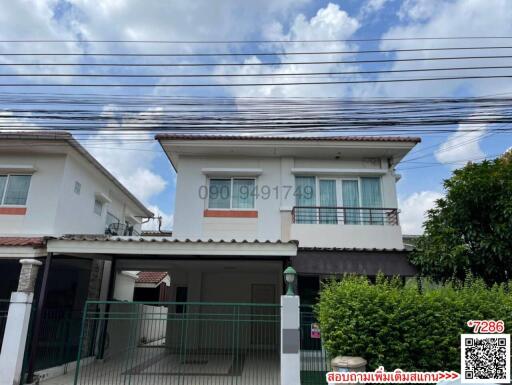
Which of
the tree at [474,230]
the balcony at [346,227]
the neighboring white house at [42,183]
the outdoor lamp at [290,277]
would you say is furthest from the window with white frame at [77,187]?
the tree at [474,230]

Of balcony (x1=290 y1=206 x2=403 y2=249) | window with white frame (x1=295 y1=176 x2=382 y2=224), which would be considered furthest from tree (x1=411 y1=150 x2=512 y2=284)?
window with white frame (x1=295 y1=176 x2=382 y2=224)

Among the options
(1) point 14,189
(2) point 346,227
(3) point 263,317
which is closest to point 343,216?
(2) point 346,227

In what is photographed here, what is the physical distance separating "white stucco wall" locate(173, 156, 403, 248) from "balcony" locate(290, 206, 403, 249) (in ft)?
0.10

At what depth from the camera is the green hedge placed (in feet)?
20.7

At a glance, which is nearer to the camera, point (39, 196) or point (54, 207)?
point (54, 207)

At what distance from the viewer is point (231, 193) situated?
1234 cm

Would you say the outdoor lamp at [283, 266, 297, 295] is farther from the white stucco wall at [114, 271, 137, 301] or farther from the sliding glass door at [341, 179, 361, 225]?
the white stucco wall at [114, 271, 137, 301]

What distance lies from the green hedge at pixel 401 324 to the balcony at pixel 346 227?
4498mm

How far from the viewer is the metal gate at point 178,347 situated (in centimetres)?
859

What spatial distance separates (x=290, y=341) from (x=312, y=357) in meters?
1.01

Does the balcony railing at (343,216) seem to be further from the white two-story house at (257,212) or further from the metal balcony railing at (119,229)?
the metal balcony railing at (119,229)

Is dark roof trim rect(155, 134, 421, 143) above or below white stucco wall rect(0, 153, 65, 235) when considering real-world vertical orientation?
above

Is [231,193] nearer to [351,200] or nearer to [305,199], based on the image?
[305,199]

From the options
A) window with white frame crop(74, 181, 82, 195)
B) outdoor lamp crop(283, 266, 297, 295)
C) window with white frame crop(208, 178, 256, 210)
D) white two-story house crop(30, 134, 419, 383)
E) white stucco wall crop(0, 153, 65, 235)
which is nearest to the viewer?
outdoor lamp crop(283, 266, 297, 295)
